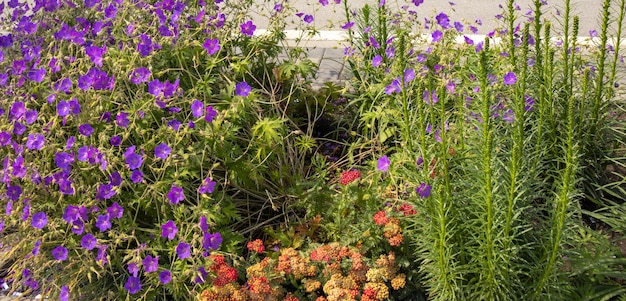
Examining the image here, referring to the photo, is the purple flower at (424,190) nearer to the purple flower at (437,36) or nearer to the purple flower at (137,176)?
the purple flower at (137,176)

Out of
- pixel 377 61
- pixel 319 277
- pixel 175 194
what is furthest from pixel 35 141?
pixel 377 61

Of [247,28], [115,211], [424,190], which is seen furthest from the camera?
[247,28]

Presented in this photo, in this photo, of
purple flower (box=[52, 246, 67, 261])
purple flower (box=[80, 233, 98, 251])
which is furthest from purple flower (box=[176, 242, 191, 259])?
purple flower (box=[52, 246, 67, 261])

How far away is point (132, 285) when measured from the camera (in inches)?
111

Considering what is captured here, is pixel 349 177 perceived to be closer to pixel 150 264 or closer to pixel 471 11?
pixel 150 264

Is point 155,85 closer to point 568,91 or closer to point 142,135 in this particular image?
point 142,135

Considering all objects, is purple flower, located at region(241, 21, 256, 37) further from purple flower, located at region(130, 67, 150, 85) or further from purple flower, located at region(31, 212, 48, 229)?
purple flower, located at region(31, 212, 48, 229)

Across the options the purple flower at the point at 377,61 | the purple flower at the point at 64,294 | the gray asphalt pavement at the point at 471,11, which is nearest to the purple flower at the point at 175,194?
the purple flower at the point at 64,294

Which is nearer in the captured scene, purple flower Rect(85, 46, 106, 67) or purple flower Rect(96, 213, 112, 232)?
purple flower Rect(96, 213, 112, 232)

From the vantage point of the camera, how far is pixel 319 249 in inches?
114

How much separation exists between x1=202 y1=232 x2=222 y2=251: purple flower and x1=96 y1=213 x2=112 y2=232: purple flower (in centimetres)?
39

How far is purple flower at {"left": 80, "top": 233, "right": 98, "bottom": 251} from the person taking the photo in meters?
2.79

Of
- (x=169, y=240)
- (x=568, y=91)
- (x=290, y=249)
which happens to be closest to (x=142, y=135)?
(x=169, y=240)

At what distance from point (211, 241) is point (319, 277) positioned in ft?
1.50
